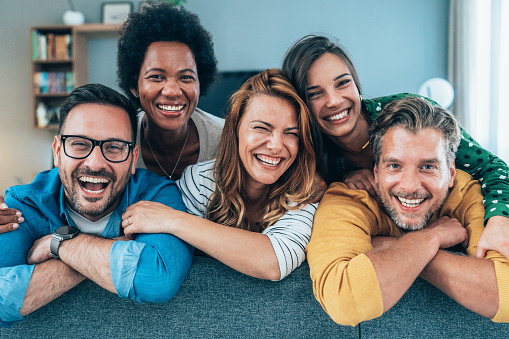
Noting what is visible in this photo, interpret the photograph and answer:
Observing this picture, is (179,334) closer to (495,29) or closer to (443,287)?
(443,287)

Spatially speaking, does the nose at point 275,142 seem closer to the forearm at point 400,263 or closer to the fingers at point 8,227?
the forearm at point 400,263

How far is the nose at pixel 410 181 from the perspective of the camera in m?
1.39

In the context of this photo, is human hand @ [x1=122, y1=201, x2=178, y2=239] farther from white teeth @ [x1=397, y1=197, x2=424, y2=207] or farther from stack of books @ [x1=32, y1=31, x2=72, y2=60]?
stack of books @ [x1=32, y1=31, x2=72, y2=60]

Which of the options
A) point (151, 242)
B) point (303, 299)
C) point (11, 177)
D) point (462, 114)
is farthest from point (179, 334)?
point (11, 177)

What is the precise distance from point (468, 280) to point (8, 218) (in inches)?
55.0

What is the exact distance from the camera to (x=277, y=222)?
1501 mm

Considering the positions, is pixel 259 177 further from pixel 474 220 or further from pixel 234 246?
pixel 474 220

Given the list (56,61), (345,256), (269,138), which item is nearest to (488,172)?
(345,256)

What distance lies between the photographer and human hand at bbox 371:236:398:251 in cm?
133

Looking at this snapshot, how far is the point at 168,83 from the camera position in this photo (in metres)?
1.93

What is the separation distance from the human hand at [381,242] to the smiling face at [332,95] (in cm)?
55

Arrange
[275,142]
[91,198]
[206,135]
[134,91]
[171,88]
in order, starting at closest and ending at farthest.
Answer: [91,198] → [275,142] → [171,88] → [134,91] → [206,135]

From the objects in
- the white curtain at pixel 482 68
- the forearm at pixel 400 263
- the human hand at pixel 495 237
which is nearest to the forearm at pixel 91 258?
the forearm at pixel 400 263

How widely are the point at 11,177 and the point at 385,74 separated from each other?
4.97m
